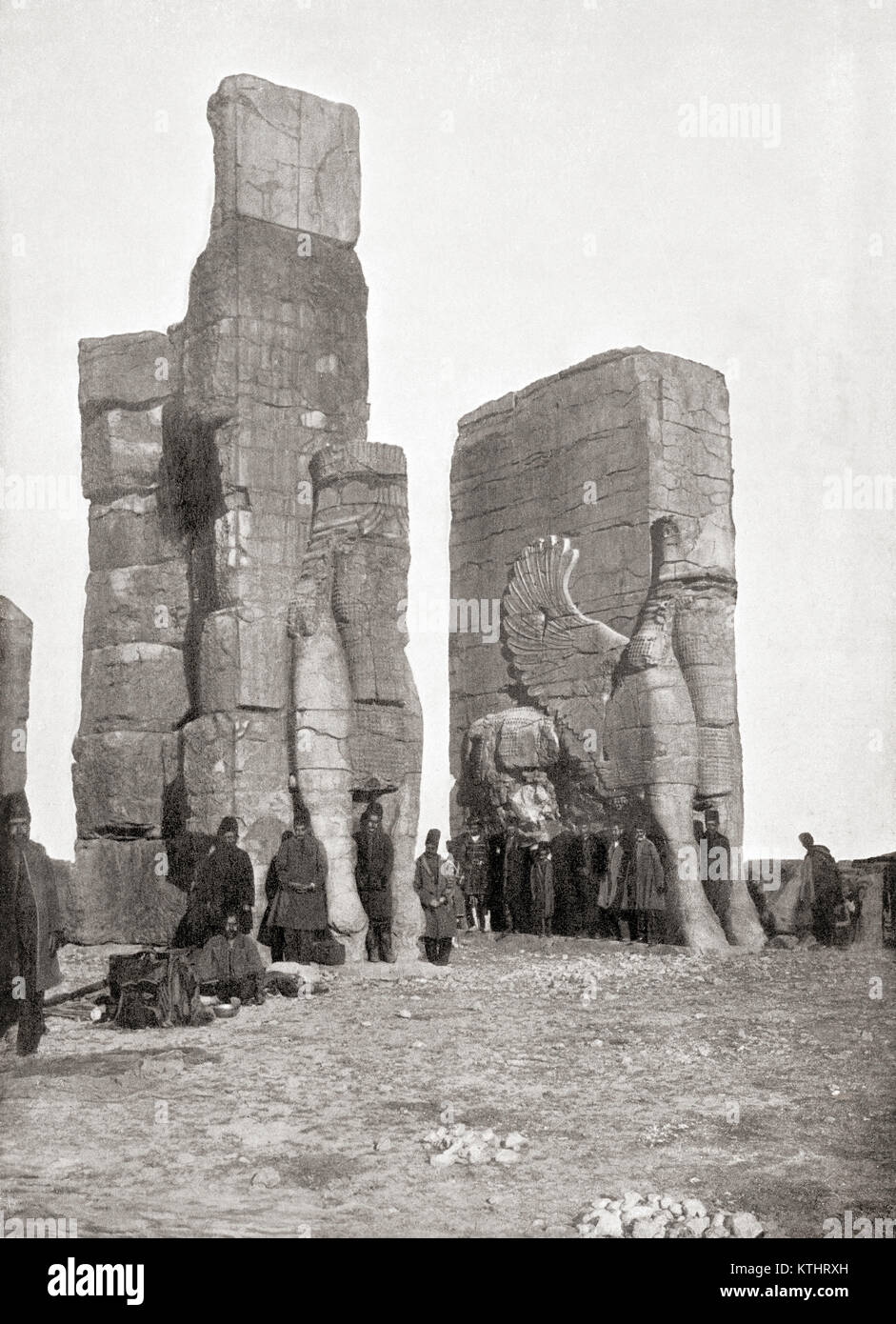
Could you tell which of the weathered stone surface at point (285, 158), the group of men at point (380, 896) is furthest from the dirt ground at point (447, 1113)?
the weathered stone surface at point (285, 158)

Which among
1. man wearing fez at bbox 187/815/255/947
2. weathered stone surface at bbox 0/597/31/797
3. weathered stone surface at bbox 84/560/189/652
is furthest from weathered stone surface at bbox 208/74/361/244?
man wearing fez at bbox 187/815/255/947

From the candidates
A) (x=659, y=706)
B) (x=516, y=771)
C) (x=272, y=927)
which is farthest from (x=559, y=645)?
(x=272, y=927)

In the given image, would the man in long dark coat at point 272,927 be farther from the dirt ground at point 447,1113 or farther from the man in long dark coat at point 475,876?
the man in long dark coat at point 475,876

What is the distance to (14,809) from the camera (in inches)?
249

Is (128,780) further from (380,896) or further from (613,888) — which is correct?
(613,888)

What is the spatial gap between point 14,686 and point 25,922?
168 inches

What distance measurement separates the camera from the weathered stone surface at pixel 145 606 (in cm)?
1143

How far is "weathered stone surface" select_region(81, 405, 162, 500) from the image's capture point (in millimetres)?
11617

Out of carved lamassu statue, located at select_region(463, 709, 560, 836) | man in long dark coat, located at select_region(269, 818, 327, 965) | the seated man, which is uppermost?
carved lamassu statue, located at select_region(463, 709, 560, 836)

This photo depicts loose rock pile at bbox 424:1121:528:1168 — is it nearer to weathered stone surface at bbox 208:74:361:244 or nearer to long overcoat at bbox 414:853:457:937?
long overcoat at bbox 414:853:457:937

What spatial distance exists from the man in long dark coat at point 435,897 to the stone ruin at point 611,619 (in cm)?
236

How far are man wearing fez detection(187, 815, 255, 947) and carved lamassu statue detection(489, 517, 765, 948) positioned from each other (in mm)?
4611

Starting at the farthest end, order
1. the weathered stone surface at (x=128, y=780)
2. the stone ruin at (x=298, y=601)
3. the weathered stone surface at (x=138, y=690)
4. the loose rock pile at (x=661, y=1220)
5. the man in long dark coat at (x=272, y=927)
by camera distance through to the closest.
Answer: the weathered stone surface at (x=138, y=690), the weathered stone surface at (x=128, y=780), the stone ruin at (x=298, y=601), the man in long dark coat at (x=272, y=927), the loose rock pile at (x=661, y=1220)
